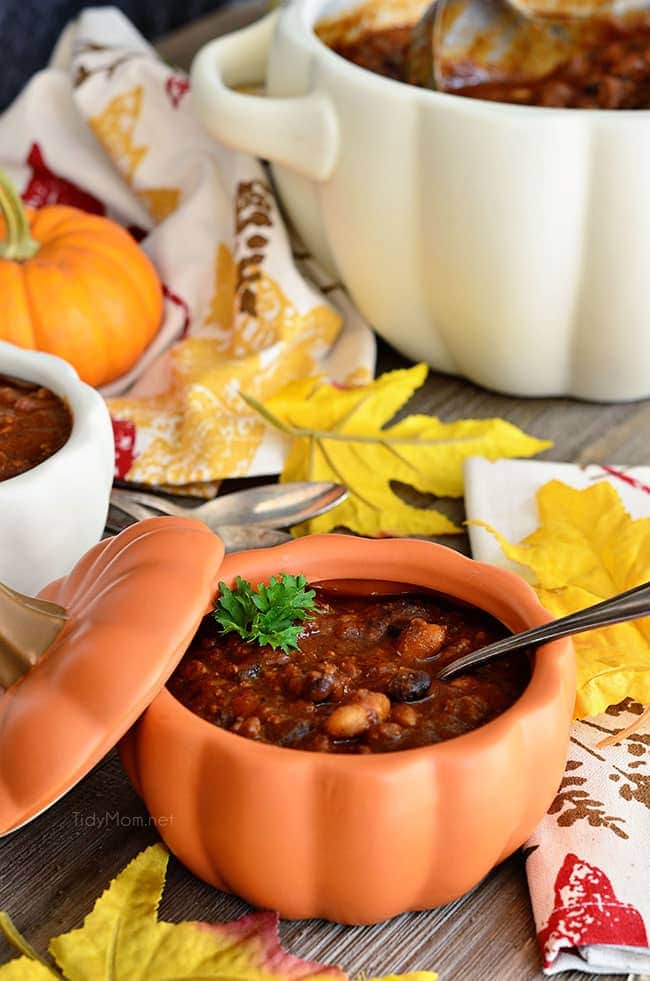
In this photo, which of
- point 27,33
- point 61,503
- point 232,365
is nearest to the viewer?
point 61,503

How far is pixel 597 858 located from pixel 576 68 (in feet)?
3.11

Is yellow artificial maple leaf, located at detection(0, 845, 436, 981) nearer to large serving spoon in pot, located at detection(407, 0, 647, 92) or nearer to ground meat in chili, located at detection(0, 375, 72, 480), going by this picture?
ground meat in chili, located at detection(0, 375, 72, 480)

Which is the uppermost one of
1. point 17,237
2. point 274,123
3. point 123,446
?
point 274,123

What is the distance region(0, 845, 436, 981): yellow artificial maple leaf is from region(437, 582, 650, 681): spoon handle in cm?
19

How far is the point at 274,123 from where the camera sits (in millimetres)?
1348

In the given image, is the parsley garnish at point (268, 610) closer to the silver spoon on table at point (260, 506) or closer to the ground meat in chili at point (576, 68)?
the silver spoon on table at point (260, 506)

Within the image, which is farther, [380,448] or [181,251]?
[181,251]

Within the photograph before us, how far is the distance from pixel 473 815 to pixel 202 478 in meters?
0.61

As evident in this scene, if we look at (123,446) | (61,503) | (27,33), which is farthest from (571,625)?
(27,33)

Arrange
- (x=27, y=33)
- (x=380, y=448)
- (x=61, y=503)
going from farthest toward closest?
(x=27, y=33)
(x=380, y=448)
(x=61, y=503)

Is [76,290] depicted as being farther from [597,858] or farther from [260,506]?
[597,858]

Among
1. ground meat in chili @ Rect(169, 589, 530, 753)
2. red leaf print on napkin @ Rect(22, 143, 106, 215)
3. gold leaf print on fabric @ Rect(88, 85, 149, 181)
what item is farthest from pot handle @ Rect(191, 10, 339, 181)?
ground meat in chili @ Rect(169, 589, 530, 753)

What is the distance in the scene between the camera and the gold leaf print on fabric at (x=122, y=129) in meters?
1.67

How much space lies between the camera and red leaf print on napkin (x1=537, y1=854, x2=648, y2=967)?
2.60ft
